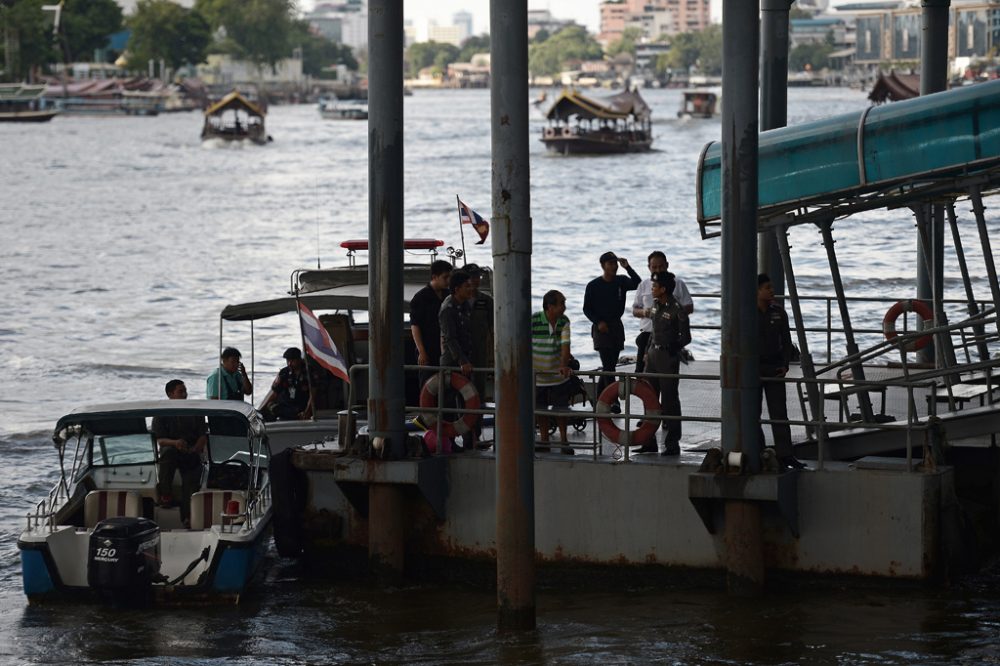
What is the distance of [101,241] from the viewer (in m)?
64.3

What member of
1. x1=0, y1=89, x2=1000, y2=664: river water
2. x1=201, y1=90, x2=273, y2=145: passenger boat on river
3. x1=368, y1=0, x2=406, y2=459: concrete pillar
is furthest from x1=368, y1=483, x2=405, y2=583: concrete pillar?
x1=201, y1=90, x2=273, y2=145: passenger boat on river

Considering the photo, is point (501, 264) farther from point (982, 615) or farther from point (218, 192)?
point (218, 192)

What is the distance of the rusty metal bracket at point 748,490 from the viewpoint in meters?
14.0

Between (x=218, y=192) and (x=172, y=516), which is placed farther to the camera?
(x=218, y=192)

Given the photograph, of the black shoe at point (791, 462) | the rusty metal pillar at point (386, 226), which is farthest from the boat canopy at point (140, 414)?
the black shoe at point (791, 462)

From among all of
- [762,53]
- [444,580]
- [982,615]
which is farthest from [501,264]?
[762,53]

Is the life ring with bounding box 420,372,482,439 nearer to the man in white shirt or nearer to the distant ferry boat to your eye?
the man in white shirt

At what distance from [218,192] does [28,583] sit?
241 feet

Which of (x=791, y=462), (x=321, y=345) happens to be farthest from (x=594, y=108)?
(x=791, y=462)

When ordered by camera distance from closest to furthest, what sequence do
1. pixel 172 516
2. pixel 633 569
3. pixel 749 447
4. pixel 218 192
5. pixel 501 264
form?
pixel 501 264 → pixel 749 447 → pixel 633 569 → pixel 172 516 → pixel 218 192

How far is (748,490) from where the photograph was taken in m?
14.1

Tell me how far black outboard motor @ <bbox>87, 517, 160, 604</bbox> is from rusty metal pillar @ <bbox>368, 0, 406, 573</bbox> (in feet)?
7.13

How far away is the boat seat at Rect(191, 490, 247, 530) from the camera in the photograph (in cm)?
1670

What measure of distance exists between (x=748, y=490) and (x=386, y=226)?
390 cm
